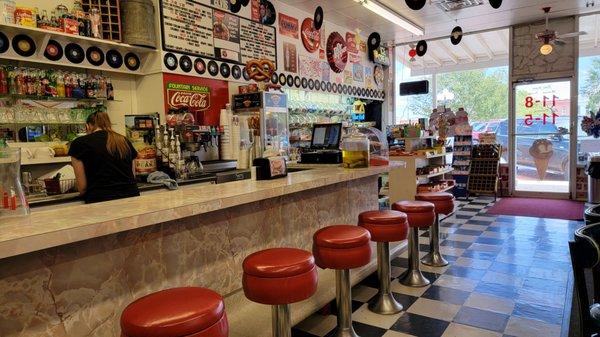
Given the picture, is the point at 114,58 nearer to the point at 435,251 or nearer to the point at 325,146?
the point at 325,146

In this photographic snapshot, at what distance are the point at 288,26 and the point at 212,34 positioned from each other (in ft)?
5.69

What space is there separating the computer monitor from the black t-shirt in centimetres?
196

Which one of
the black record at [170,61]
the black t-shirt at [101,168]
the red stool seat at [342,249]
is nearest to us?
the red stool seat at [342,249]

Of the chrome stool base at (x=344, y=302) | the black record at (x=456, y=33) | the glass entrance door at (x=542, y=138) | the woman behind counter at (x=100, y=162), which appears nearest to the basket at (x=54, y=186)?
the woman behind counter at (x=100, y=162)

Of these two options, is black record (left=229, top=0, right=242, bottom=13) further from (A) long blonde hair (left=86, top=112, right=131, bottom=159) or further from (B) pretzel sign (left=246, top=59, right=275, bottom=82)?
(A) long blonde hair (left=86, top=112, right=131, bottom=159)

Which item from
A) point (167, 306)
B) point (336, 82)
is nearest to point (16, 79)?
point (167, 306)

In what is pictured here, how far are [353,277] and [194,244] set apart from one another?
1.53 m

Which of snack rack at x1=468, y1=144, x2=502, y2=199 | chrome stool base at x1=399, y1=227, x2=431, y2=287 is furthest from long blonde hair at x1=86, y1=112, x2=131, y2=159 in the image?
snack rack at x1=468, y1=144, x2=502, y2=199

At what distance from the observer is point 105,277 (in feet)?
5.65

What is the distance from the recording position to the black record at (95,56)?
399 centimetres

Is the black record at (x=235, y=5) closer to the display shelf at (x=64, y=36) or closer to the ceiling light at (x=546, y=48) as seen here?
the display shelf at (x=64, y=36)

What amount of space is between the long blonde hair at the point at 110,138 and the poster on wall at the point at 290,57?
375 centimetres

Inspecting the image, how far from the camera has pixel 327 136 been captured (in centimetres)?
429

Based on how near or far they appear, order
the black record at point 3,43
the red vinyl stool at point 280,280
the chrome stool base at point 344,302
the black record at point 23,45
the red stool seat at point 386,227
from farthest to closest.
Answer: the black record at point 23,45
the black record at point 3,43
the red stool seat at point 386,227
the chrome stool base at point 344,302
the red vinyl stool at point 280,280
